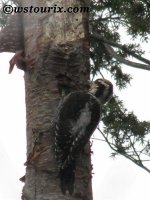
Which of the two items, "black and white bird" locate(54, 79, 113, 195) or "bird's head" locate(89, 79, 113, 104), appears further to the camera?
"bird's head" locate(89, 79, 113, 104)

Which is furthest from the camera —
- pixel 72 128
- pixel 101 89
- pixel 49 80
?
pixel 101 89

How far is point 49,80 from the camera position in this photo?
3.05 meters

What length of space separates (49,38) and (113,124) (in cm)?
197

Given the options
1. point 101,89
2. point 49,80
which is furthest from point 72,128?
point 101,89

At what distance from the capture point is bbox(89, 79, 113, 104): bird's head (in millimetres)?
3955

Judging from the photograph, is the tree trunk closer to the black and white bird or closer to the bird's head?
the black and white bird

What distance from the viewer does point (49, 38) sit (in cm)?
322

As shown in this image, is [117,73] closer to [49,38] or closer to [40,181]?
[49,38]

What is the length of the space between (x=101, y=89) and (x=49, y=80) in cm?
102

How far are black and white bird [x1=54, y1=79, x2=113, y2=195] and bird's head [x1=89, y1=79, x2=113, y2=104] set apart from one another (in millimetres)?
60

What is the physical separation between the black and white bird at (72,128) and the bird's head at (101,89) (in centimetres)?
6

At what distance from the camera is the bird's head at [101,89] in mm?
3955

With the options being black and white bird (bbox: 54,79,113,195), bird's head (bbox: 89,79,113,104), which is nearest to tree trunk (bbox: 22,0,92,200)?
black and white bird (bbox: 54,79,113,195)

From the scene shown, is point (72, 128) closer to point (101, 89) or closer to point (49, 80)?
point (49, 80)
